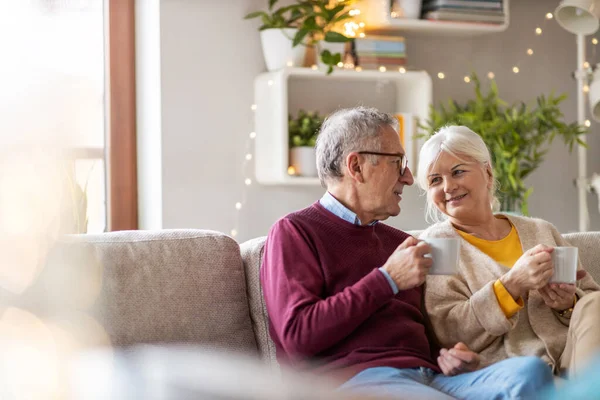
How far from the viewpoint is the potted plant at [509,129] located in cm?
354

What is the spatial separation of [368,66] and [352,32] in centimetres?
16

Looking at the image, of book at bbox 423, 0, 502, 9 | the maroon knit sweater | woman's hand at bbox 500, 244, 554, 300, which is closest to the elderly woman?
woman's hand at bbox 500, 244, 554, 300

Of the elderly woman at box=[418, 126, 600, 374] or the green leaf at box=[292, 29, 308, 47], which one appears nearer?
the elderly woman at box=[418, 126, 600, 374]

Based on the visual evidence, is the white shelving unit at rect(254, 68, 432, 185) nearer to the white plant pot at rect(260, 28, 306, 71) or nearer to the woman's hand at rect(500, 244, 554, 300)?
the white plant pot at rect(260, 28, 306, 71)

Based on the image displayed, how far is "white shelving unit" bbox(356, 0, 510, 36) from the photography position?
3529 millimetres

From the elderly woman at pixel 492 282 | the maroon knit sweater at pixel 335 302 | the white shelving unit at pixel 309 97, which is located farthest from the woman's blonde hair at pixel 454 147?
the white shelving unit at pixel 309 97

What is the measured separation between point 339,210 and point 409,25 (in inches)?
71.5

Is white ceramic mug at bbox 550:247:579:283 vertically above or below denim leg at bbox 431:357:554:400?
above

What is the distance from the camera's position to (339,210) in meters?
1.94

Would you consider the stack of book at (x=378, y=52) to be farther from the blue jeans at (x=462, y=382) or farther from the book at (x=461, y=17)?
the blue jeans at (x=462, y=382)

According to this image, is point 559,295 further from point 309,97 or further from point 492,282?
point 309,97

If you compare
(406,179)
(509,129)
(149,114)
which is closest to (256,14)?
(149,114)

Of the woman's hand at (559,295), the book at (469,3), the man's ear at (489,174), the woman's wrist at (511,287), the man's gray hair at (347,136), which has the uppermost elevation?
the book at (469,3)

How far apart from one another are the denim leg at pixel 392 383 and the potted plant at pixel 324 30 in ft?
5.86
